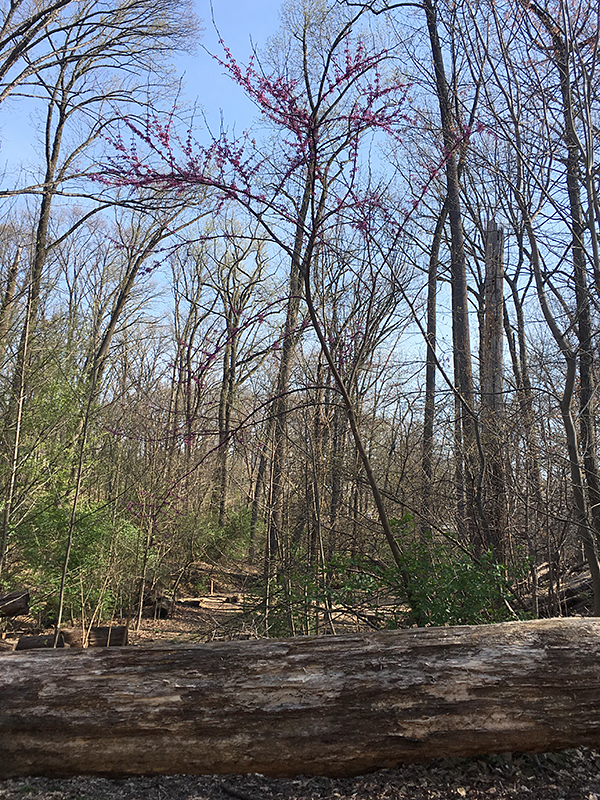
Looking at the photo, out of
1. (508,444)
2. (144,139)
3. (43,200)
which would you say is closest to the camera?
(144,139)

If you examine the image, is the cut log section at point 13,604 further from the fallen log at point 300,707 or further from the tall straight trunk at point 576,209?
the tall straight trunk at point 576,209

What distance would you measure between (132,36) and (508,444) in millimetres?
10595

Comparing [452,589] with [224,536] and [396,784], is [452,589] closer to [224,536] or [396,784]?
[396,784]

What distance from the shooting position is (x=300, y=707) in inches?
111

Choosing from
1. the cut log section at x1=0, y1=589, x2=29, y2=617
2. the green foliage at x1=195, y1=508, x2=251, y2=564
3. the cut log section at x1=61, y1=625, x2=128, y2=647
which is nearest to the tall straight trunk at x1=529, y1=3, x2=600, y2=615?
the cut log section at x1=61, y1=625, x2=128, y2=647

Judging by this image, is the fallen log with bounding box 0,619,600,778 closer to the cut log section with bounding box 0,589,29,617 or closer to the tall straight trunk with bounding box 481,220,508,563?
the tall straight trunk with bounding box 481,220,508,563

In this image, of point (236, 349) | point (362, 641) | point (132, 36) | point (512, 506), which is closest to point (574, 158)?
point (512, 506)

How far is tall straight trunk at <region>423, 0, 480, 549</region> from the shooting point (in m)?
5.79

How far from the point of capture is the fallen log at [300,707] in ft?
8.98

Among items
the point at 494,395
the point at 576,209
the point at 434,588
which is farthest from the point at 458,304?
the point at 434,588

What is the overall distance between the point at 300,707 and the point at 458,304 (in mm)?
7257

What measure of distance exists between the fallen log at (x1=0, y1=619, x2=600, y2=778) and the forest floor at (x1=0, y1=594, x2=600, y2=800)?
2.0 inches

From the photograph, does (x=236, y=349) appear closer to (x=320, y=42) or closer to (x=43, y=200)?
(x=43, y=200)

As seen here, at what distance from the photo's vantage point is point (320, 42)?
7.44m
